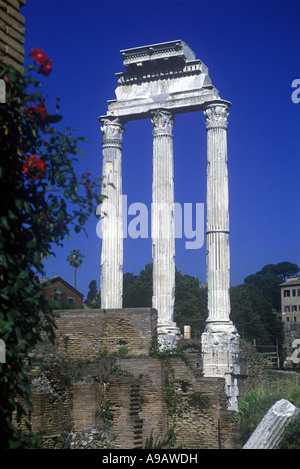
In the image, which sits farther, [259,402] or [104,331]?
[259,402]

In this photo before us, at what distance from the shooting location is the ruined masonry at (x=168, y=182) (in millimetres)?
22688

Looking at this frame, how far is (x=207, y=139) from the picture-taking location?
2383cm

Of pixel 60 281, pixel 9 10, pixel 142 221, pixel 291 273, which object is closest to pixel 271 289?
pixel 291 273

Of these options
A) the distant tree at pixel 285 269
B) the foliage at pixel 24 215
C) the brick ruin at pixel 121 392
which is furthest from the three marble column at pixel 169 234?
the distant tree at pixel 285 269

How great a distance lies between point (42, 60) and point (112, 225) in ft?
58.6

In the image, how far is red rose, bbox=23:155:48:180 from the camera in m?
7.03

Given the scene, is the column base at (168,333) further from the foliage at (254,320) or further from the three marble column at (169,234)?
the foliage at (254,320)

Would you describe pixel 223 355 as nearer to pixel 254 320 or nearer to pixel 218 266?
pixel 218 266

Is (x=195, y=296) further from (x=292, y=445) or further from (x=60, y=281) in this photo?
(x=292, y=445)

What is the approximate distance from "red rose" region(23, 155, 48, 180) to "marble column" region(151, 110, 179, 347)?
54.5 ft

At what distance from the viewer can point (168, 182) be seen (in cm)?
2411

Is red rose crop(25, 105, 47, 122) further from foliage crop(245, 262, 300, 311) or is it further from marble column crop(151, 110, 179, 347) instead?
foliage crop(245, 262, 300, 311)

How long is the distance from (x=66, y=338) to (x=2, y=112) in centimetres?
1025

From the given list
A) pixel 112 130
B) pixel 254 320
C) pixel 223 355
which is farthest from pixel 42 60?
pixel 254 320
